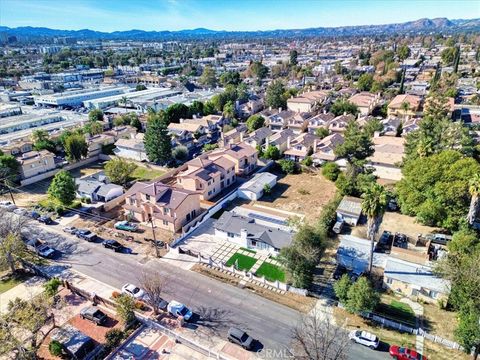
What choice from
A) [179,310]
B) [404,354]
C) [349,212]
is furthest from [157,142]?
[404,354]

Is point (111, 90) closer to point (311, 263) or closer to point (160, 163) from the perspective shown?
point (160, 163)

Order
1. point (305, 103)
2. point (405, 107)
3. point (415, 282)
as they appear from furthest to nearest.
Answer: point (305, 103), point (405, 107), point (415, 282)

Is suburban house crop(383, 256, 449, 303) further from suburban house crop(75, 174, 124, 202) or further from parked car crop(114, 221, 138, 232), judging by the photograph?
suburban house crop(75, 174, 124, 202)

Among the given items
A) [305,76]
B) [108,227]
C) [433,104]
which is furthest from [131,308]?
[305,76]

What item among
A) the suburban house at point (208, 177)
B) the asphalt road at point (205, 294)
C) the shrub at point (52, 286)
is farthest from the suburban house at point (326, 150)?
the shrub at point (52, 286)

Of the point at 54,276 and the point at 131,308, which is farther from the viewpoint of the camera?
the point at 54,276

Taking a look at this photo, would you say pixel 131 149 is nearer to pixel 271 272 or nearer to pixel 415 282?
pixel 271 272

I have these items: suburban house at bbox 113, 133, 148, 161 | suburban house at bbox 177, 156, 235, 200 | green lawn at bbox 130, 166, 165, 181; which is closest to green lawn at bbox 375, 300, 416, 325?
suburban house at bbox 177, 156, 235, 200
